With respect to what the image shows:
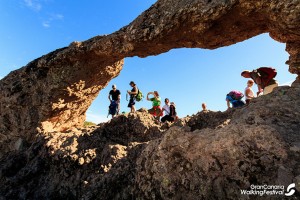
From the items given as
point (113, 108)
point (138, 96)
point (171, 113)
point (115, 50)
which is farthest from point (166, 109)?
point (115, 50)

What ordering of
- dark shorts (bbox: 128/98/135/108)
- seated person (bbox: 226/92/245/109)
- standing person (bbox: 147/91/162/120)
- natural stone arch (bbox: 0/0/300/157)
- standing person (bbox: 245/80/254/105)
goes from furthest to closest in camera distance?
dark shorts (bbox: 128/98/135/108), standing person (bbox: 147/91/162/120), seated person (bbox: 226/92/245/109), standing person (bbox: 245/80/254/105), natural stone arch (bbox: 0/0/300/157)

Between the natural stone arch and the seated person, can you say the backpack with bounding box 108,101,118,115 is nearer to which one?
the natural stone arch

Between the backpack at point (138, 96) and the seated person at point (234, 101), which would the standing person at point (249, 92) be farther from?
the backpack at point (138, 96)

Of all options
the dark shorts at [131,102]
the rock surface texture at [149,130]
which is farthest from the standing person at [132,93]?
the rock surface texture at [149,130]

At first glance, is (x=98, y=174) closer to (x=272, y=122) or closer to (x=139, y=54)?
(x=272, y=122)

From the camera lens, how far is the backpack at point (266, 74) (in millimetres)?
9773

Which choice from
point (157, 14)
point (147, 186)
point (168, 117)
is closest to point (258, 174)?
point (147, 186)

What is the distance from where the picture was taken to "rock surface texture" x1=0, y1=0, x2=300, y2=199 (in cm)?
534

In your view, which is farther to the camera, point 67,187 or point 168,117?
point 168,117

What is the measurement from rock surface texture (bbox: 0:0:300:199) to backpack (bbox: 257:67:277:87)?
0.70 m

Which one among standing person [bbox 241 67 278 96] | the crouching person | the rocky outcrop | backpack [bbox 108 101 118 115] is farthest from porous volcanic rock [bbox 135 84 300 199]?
backpack [bbox 108 101 118 115]

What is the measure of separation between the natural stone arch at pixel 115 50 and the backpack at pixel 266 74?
736mm

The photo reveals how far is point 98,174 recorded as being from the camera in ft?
27.2

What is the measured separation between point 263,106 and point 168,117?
964 cm
